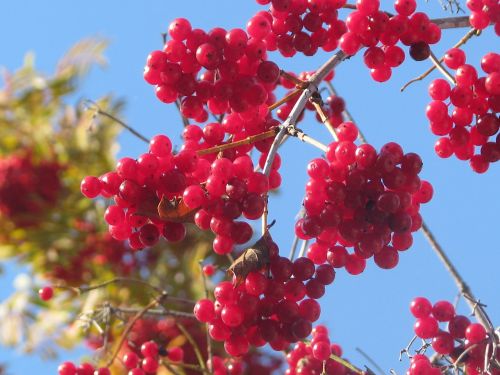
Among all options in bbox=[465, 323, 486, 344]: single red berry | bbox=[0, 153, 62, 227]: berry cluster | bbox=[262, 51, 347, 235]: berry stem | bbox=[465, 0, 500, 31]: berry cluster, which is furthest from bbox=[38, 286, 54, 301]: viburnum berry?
bbox=[0, 153, 62, 227]: berry cluster

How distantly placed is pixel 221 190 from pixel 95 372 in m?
0.72

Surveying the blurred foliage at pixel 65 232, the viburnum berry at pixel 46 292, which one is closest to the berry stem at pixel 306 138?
the viburnum berry at pixel 46 292

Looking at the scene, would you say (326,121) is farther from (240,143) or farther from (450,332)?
(450,332)

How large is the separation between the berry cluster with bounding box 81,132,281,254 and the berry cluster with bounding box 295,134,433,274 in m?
0.08

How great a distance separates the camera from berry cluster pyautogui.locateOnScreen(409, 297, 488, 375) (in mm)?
1358

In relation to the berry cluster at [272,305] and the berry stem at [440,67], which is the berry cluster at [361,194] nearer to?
the berry cluster at [272,305]

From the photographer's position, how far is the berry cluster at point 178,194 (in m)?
1.12

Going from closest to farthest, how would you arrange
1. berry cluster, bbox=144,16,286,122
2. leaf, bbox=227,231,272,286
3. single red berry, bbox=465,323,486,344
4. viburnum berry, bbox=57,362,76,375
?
leaf, bbox=227,231,272,286 → berry cluster, bbox=144,16,286,122 → single red berry, bbox=465,323,486,344 → viburnum berry, bbox=57,362,76,375

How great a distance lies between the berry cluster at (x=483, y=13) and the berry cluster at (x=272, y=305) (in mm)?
450

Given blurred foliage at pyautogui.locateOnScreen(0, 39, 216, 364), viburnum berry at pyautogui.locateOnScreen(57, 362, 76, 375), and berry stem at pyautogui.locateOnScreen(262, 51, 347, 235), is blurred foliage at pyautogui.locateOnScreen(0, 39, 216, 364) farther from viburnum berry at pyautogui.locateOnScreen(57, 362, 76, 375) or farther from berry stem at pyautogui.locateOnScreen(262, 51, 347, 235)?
berry stem at pyautogui.locateOnScreen(262, 51, 347, 235)

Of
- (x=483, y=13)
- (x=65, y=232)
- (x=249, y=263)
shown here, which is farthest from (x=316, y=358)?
(x=65, y=232)

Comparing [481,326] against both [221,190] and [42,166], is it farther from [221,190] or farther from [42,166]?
[42,166]

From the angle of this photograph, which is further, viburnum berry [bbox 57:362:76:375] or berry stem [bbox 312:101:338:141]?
viburnum berry [bbox 57:362:76:375]

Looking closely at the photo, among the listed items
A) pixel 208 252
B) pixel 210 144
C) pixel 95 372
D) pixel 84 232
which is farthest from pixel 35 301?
pixel 210 144
